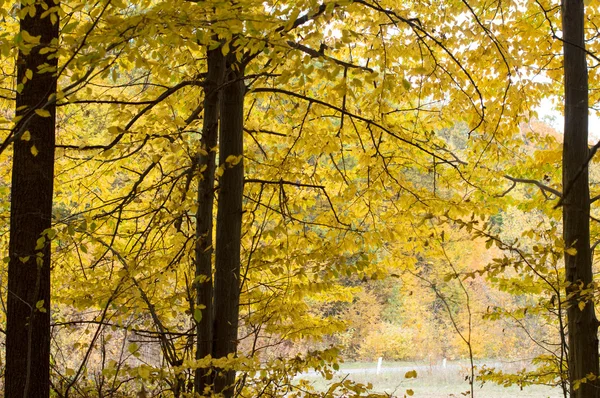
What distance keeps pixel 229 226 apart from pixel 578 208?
7.61 ft

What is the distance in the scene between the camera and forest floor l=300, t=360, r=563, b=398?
16281mm

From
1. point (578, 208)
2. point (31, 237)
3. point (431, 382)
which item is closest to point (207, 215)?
point (31, 237)

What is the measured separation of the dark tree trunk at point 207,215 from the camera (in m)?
3.87

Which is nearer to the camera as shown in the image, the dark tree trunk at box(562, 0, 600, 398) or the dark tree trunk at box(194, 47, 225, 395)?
the dark tree trunk at box(194, 47, 225, 395)

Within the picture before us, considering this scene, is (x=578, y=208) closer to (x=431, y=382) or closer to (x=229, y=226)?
(x=229, y=226)

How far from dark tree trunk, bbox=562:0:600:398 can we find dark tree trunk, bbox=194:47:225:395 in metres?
2.38

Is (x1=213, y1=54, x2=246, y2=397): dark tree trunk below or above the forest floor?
above

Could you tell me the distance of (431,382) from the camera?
60.0ft

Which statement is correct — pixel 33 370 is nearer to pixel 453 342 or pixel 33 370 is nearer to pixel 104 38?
pixel 104 38

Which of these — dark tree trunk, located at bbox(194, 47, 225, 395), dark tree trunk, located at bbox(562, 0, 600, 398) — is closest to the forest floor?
dark tree trunk, located at bbox(562, 0, 600, 398)

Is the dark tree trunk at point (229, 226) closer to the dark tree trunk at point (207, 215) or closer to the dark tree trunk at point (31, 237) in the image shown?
the dark tree trunk at point (207, 215)

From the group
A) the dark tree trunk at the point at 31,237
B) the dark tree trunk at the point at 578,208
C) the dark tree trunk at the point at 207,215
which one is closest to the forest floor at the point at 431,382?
the dark tree trunk at the point at 578,208

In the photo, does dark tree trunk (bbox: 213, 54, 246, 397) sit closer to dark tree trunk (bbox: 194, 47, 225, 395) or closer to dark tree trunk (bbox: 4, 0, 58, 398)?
dark tree trunk (bbox: 194, 47, 225, 395)

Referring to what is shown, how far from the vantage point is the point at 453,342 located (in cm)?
2422
